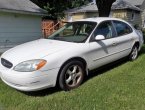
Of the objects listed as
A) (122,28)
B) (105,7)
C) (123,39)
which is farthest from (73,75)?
(105,7)

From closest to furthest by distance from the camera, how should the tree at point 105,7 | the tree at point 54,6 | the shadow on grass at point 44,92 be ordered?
the shadow on grass at point 44,92, the tree at point 105,7, the tree at point 54,6

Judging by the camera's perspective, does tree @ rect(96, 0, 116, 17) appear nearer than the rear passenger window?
No

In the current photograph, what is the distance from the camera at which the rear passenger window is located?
7.15 metres

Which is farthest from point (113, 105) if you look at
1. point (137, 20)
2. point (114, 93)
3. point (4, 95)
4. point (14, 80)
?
point (137, 20)

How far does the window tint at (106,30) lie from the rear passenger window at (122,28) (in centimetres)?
29

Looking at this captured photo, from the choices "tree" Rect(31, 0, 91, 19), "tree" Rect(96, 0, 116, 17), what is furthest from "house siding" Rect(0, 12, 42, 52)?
"tree" Rect(31, 0, 91, 19)

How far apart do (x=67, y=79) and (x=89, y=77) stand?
1214 mm

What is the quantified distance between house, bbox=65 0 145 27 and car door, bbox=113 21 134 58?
967 inches

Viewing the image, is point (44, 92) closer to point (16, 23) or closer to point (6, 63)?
point (6, 63)

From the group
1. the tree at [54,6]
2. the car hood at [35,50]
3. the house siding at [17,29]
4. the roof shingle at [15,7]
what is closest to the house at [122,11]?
the tree at [54,6]

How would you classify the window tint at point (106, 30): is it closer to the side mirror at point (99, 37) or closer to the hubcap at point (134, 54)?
the side mirror at point (99, 37)

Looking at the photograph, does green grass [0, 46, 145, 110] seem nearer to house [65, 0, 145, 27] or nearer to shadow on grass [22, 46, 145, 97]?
shadow on grass [22, 46, 145, 97]

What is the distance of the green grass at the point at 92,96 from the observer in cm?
467

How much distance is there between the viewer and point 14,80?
501 centimetres
